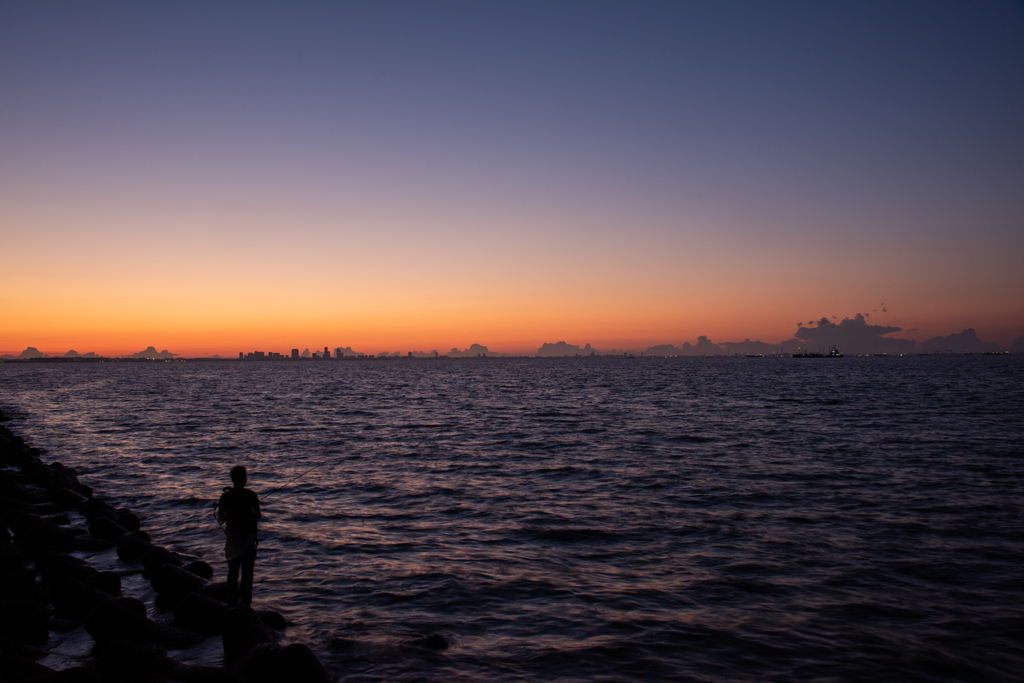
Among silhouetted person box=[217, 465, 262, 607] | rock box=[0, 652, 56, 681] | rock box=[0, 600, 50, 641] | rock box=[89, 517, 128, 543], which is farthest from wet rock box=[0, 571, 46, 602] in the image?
rock box=[89, 517, 128, 543]

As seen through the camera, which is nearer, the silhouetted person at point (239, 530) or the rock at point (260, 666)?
the rock at point (260, 666)

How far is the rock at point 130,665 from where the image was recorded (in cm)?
749

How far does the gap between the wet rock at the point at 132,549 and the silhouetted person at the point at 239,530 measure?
5409 mm

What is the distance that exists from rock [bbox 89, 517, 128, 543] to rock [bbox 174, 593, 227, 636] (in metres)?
6.50

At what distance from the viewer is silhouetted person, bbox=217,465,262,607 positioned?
9.66 metres

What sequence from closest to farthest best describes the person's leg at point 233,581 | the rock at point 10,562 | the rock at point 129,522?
the person's leg at point 233,581, the rock at point 10,562, the rock at point 129,522

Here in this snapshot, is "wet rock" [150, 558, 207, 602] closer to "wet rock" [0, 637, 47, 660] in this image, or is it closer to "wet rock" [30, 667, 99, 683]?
"wet rock" [0, 637, 47, 660]

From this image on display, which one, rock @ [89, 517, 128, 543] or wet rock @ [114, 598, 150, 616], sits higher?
wet rock @ [114, 598, 150, 616]

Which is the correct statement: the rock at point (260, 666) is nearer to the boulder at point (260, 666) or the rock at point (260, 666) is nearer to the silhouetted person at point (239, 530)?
the boulder at point (260, 666)

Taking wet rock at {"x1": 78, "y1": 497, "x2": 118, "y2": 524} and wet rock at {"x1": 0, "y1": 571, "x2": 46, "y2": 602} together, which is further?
wet rock at {"x1": 78, "y1": 497, "x2": 118, "y2": 524}

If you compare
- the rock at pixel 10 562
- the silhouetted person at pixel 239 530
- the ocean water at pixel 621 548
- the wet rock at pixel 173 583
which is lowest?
the ocean water at pixel 621 548

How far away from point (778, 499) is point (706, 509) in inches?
117

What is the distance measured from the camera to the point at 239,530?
9.73 metres

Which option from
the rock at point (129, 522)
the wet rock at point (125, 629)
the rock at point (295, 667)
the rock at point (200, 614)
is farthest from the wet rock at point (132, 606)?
the rock at point (129, 522)
